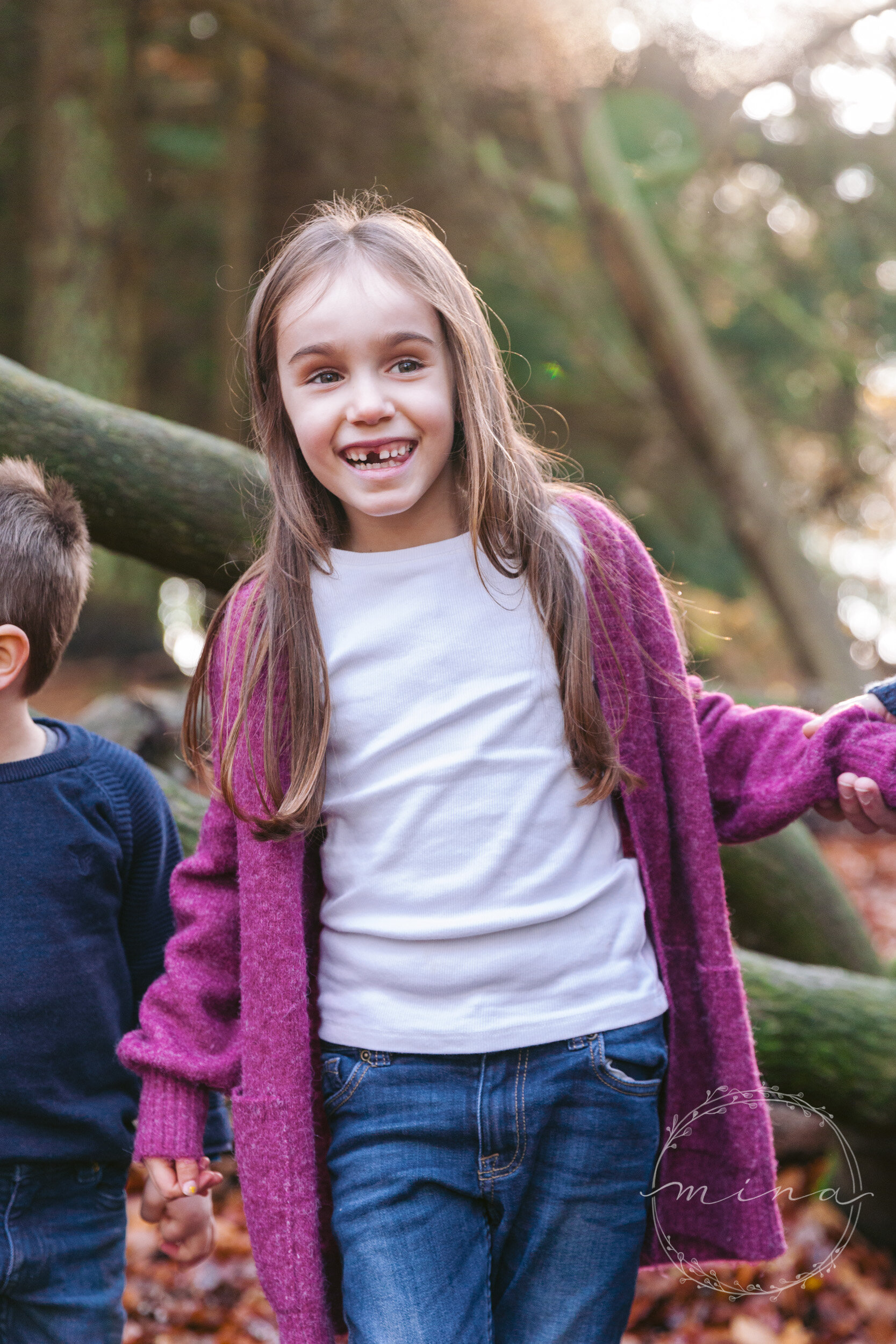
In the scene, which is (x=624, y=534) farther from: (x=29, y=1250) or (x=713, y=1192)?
(x=29, y=1250)

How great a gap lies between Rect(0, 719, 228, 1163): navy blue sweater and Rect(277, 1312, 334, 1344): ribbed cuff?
1.06 feet

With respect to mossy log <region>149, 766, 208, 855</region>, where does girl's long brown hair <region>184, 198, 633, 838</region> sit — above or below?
above

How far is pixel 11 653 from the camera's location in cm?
183

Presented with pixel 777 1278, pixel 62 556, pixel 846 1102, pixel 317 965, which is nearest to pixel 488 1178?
pixel 317 965

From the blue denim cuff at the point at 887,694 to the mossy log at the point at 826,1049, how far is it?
130 centimetres

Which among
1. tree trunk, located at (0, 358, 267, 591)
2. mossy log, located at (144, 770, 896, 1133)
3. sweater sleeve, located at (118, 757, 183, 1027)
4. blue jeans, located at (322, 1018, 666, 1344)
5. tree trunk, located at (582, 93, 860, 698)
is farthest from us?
tree trunk, located at (582, 93, 860, 698)

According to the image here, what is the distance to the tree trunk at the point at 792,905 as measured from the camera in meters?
3.46

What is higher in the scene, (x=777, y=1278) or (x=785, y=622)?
(x=785, y=622)

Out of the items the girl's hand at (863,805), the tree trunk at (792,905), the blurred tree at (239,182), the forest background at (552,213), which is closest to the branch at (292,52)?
the forest background at (552,213)

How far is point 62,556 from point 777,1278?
2748 mm

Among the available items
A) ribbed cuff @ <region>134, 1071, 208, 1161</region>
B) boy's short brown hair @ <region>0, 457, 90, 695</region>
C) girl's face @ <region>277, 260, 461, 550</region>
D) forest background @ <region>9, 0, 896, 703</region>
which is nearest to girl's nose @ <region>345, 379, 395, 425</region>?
girl's face @ <region>277, 260, 461, 550</region>

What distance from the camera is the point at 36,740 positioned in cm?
189

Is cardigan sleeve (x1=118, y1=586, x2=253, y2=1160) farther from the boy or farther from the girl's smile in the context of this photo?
the girl's smile

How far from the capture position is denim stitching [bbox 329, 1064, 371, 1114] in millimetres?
1681
